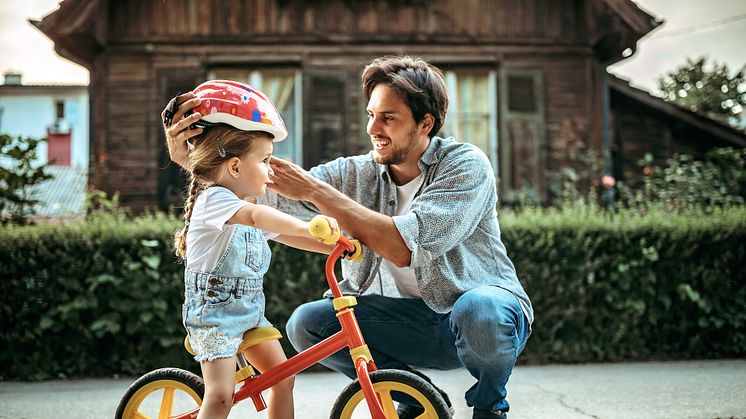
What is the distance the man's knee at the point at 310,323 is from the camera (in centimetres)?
323

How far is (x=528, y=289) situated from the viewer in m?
6.01

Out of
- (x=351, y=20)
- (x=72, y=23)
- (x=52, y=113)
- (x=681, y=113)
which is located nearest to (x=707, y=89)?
(x=681, y=113)

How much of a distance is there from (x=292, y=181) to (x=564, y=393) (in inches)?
105

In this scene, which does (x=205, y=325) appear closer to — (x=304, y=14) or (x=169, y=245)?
(x=169, y=245)

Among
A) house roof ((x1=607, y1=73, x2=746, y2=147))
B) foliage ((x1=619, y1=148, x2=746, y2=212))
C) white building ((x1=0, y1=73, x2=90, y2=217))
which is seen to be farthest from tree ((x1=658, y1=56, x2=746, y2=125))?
white building ((x1=0, y1=73, x2=90, y2=217))

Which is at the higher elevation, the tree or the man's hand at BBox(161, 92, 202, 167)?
the tree

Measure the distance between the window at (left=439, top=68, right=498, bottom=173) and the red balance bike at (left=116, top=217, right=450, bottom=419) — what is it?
30.6 ft

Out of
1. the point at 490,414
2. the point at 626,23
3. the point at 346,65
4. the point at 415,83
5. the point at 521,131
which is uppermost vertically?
the point at 626,23

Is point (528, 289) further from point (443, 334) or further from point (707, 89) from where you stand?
point (707, 89)

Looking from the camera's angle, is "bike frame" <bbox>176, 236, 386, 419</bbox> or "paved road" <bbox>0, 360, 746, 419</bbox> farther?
"paved road" <bbox>0, 360, 746, 419</bbox>

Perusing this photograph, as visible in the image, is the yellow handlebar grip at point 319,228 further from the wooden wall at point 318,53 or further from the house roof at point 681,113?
the house roof at point 681,113

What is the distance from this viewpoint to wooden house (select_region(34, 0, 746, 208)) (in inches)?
450

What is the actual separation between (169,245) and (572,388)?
2.98 m

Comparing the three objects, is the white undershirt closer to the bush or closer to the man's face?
the man's face
